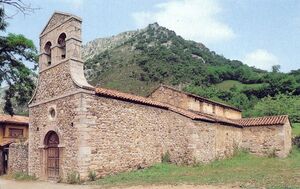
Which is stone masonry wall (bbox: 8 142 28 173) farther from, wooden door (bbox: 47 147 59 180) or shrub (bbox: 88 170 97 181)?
shrub (bbox: 88 170 97 181)

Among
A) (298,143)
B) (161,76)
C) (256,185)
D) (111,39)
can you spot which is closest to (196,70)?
(161,76)

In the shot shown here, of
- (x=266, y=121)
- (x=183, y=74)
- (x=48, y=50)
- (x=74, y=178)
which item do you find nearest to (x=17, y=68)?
(x=48, y=50)

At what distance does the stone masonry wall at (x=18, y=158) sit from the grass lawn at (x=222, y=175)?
26.9 ft

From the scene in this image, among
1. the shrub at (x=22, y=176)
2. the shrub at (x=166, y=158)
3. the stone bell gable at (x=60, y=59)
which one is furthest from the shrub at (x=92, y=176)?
the shrub at (x=166, y=158)

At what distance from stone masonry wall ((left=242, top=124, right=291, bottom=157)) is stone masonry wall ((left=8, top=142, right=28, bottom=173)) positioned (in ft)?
54.9

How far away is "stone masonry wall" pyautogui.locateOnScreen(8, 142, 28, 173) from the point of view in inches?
880

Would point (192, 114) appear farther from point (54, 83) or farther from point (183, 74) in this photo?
point (183, 74)

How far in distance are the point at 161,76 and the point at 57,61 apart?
1889 inches

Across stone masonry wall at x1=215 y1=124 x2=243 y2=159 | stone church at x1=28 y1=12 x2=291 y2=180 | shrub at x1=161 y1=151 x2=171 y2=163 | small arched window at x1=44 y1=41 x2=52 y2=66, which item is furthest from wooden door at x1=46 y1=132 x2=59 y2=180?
stone masonry wall at x1=215 y1=124 x2=243 y2=159

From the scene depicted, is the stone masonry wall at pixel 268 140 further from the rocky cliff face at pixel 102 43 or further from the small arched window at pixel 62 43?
the rocky cliff face at pixel 102 43

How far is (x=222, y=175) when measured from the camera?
52.5ft

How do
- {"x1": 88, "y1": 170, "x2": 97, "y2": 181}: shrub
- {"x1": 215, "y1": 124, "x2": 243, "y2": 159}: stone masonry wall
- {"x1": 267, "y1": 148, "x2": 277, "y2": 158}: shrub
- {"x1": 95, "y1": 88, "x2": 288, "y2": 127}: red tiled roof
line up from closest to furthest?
{"x1": 88, "y1": 170, "x2": 97, "y2": 181}: shrub < {"x1": 95, "y1": 88, "x2": 288, "y2": 127}: red tiled roof < {"x1": 215, "y1": 124, "x2": 243, "y2": 159}: stone masonry wall < {"x1": 267, "y1": 148, "x2": 277, "y2": 158}: shrub

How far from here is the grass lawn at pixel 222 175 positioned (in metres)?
13.3

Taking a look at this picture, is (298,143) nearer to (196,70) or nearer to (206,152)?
(206,152)
